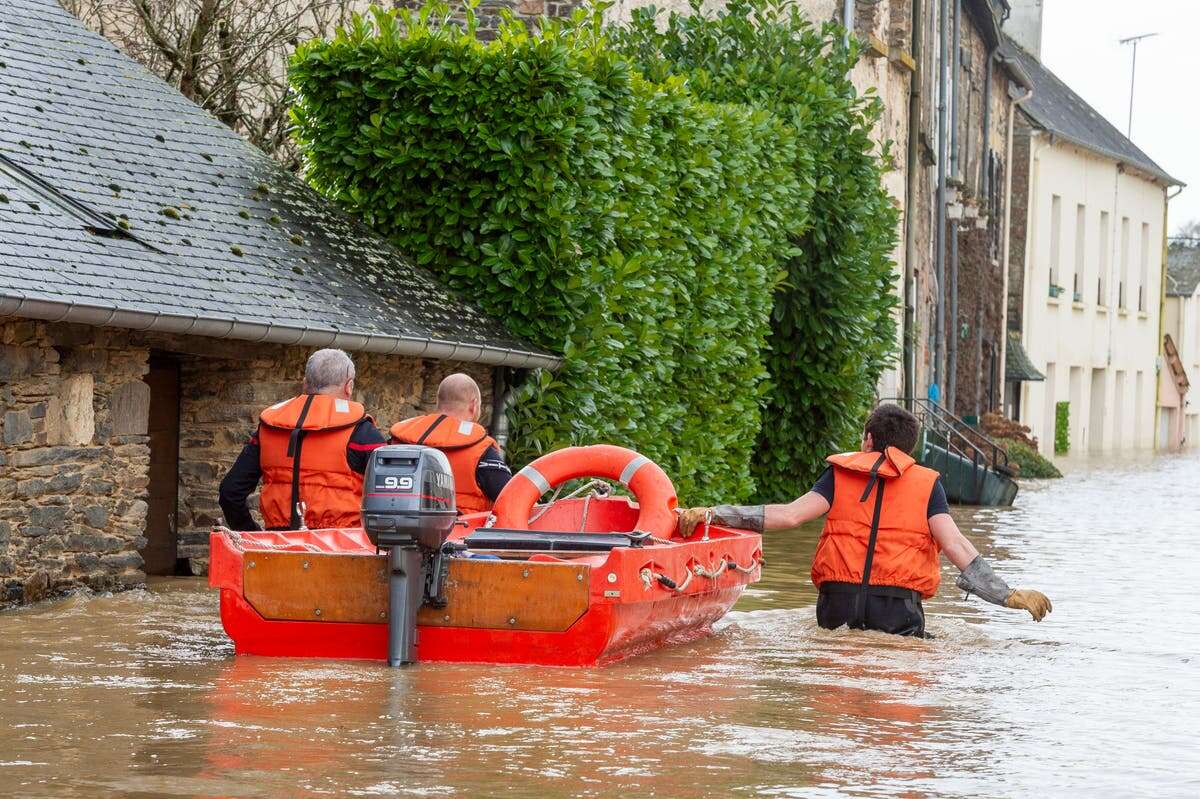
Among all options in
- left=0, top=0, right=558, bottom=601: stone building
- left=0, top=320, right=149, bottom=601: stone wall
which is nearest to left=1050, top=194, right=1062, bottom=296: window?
left=0, top=0, right=558, bottom=601: stone building

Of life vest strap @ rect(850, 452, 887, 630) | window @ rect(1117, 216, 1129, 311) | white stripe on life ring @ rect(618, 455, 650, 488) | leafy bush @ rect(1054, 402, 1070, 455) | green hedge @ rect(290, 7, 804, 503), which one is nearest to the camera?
life vest strap @ rect(850, 452, 887, 630)

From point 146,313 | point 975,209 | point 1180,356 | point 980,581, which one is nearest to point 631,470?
point 980,581

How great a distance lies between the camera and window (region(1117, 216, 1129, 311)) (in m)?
48.7

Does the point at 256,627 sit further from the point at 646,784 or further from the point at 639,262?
the point at 639,262

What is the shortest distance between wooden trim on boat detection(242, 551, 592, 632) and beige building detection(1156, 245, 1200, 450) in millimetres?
48102

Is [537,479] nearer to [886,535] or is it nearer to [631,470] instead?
[631,470]

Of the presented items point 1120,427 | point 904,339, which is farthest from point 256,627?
point 1120,427

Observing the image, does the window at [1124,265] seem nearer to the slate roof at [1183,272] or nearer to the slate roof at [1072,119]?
the slate roof at [1072,119]

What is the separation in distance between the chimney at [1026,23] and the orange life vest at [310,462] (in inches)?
1562

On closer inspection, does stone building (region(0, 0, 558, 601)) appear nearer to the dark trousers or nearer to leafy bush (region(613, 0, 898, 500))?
the dark trousers

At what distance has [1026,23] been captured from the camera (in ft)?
158

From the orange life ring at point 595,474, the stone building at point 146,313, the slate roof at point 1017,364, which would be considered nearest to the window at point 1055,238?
the slate roof at point 1017,364

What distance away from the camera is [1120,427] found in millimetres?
50875

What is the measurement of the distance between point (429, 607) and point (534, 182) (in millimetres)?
6443
